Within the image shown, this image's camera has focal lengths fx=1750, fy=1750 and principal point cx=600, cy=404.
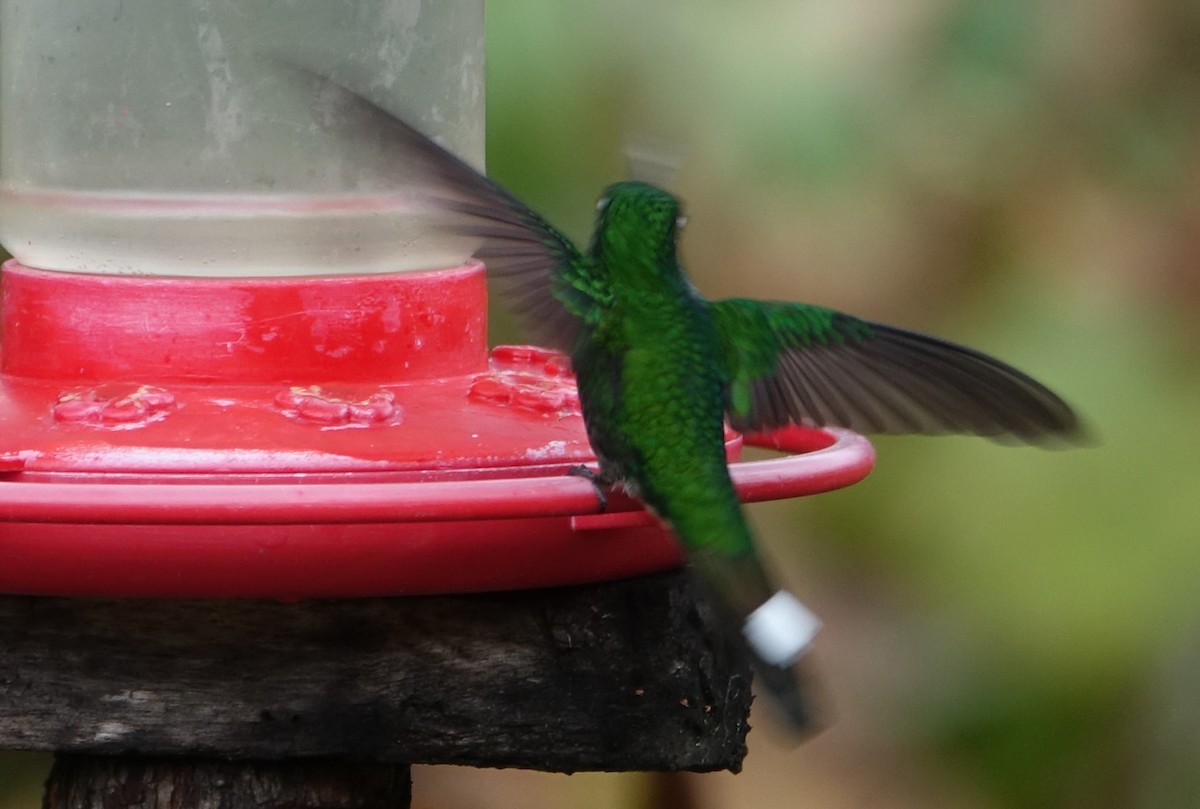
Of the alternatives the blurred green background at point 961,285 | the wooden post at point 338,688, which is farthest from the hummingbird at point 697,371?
the blurred green background at point 961,285

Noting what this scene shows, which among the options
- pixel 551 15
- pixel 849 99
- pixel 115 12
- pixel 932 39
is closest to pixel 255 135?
pixel 115 12

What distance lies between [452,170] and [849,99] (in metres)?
1.68

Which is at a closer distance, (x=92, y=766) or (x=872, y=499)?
(x=92, y=766)

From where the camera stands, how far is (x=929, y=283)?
3428mm

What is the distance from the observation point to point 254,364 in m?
1.95

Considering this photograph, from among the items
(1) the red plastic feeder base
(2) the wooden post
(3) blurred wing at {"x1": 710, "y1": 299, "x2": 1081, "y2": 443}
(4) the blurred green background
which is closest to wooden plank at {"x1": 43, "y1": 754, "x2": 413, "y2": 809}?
(2) the wooden post

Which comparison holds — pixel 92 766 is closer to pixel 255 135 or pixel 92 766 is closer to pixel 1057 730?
pixel 255 135

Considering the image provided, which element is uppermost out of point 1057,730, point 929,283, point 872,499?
point 929,283

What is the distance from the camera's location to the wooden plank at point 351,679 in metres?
1.75

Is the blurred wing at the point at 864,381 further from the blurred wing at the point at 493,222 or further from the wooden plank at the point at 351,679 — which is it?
the wooden plank at the point at 351,679

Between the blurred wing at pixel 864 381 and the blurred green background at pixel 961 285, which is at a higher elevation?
the blurred wing at pixel 864 381

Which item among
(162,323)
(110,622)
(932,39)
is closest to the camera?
(110,622)

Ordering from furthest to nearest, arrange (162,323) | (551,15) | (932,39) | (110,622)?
(932,39), (551,15), (162,323), (110,622)

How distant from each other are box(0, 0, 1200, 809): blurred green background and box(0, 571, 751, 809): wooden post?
54.7 inches
